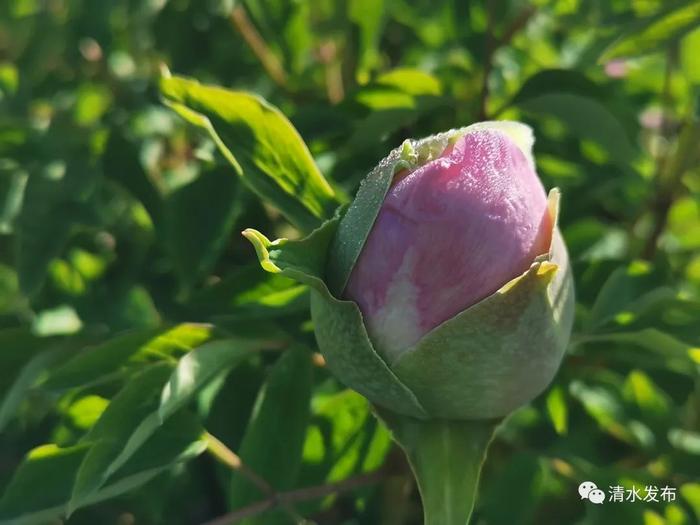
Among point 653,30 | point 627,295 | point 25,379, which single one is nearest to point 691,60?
point 653,30

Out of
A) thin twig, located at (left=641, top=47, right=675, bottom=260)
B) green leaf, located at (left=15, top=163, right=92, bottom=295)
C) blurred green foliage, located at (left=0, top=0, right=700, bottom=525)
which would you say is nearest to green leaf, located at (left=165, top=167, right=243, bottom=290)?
blurred green foliage, located at (left=0, top=0, right=700, bottom=525)

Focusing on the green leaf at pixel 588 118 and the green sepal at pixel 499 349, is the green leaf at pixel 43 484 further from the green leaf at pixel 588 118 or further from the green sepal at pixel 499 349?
the green leaf at pixel 588 118

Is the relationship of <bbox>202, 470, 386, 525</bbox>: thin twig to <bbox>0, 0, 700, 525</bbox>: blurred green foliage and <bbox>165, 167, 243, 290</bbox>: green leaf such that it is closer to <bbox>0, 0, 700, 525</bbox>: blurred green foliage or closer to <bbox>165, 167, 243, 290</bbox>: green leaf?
<bbox>0, 0, 700, 525</bbox>: blurred green foliage

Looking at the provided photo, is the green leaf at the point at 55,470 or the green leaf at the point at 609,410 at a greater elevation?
the green leaf at the point at 55,470

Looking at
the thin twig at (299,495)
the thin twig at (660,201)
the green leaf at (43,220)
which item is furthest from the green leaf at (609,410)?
the green leaf at (43,220)

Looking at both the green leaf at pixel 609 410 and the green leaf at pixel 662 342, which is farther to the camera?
the green leaf at pixel 609 410

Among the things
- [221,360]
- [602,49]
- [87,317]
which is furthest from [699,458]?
[87,317]

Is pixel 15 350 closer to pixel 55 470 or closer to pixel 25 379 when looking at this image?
pixel 25 379
